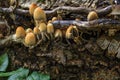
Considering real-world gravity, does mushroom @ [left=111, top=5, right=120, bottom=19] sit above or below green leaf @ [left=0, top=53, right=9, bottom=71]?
above

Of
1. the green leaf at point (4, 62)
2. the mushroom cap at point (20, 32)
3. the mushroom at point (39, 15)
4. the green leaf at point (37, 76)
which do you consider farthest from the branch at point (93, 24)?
the green leaf at point (4, 62)

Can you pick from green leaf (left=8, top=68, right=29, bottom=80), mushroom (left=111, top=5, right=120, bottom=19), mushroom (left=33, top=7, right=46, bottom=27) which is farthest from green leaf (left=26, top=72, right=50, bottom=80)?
mushroom (left=111, top=5, right=120, bottom=19)

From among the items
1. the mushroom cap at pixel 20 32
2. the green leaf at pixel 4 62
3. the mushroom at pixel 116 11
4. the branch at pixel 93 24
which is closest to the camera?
the branch at pixel 93 24

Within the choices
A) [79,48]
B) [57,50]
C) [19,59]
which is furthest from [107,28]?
[19,59]

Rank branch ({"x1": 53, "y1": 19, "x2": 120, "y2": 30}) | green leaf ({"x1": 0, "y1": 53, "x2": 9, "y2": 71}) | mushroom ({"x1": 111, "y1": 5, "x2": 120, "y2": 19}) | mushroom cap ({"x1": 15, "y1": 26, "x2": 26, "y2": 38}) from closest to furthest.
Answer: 1. branch ({"x1": 53, "y1": 19, "x2": 120, "y2": 30})
2. mushroom ({"x1": 111, "y1": 5, "x2": 120, "y2": 19})
3. mushroom cap ({"x1": 15, "y1": 26, "x2": 26, "y2": 38})
4. green leaf ({"x1": 0, "y1": 53, "x2": 9, "y2": 71})

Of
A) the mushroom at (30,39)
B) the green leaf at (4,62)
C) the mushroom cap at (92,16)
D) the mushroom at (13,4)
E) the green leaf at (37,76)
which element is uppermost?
the mushroom at (13,4)

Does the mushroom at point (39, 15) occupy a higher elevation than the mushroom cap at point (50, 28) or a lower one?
higher

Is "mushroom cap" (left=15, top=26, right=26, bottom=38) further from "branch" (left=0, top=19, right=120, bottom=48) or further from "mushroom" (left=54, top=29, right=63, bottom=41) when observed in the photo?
"mushroom" (left=54, top=29, right=63, bottom=41)

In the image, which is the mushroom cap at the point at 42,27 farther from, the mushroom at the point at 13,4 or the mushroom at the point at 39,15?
the mushroom at the point at 13,4
